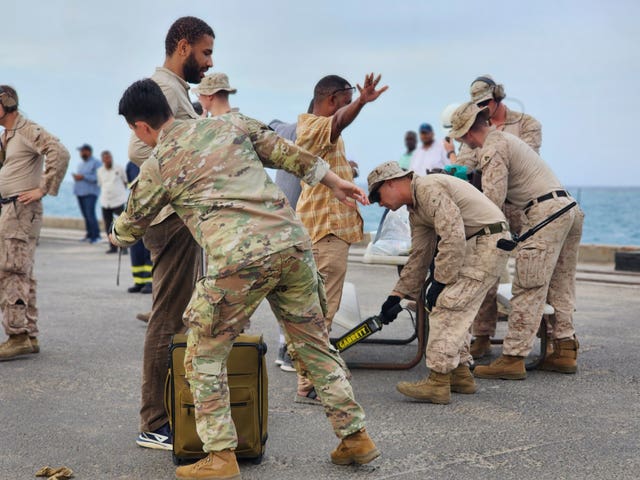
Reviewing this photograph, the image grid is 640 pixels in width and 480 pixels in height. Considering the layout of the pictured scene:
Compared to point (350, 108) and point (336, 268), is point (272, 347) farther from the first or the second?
point (350, 108)

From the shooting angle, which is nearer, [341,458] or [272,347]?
[341,458]

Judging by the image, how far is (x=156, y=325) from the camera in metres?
4.66

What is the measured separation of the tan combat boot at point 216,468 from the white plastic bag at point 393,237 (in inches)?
112

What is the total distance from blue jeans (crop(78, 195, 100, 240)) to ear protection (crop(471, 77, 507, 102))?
12879mm

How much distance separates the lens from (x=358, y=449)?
4207 mm

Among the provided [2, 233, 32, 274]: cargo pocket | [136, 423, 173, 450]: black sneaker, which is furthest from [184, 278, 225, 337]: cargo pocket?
[2, 233, 32, 274]: cargo pocket

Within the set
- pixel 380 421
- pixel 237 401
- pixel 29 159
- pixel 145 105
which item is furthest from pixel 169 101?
pixel 29 159

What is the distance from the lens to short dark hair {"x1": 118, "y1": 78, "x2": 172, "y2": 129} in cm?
404

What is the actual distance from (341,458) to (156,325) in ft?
4.01

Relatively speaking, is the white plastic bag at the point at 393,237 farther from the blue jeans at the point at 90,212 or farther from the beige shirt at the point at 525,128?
the blue jeans at the point at 90,212

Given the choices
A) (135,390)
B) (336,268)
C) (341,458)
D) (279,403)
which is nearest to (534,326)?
(336,268)

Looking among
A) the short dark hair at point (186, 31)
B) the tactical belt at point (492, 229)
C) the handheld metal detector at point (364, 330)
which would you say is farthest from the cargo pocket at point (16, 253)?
the tactical belt at point (492, 229)

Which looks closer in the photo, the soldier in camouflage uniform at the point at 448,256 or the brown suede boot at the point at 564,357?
the soldier in camouflage uniform at the point at 448,256

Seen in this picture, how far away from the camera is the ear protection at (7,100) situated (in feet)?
21.9
